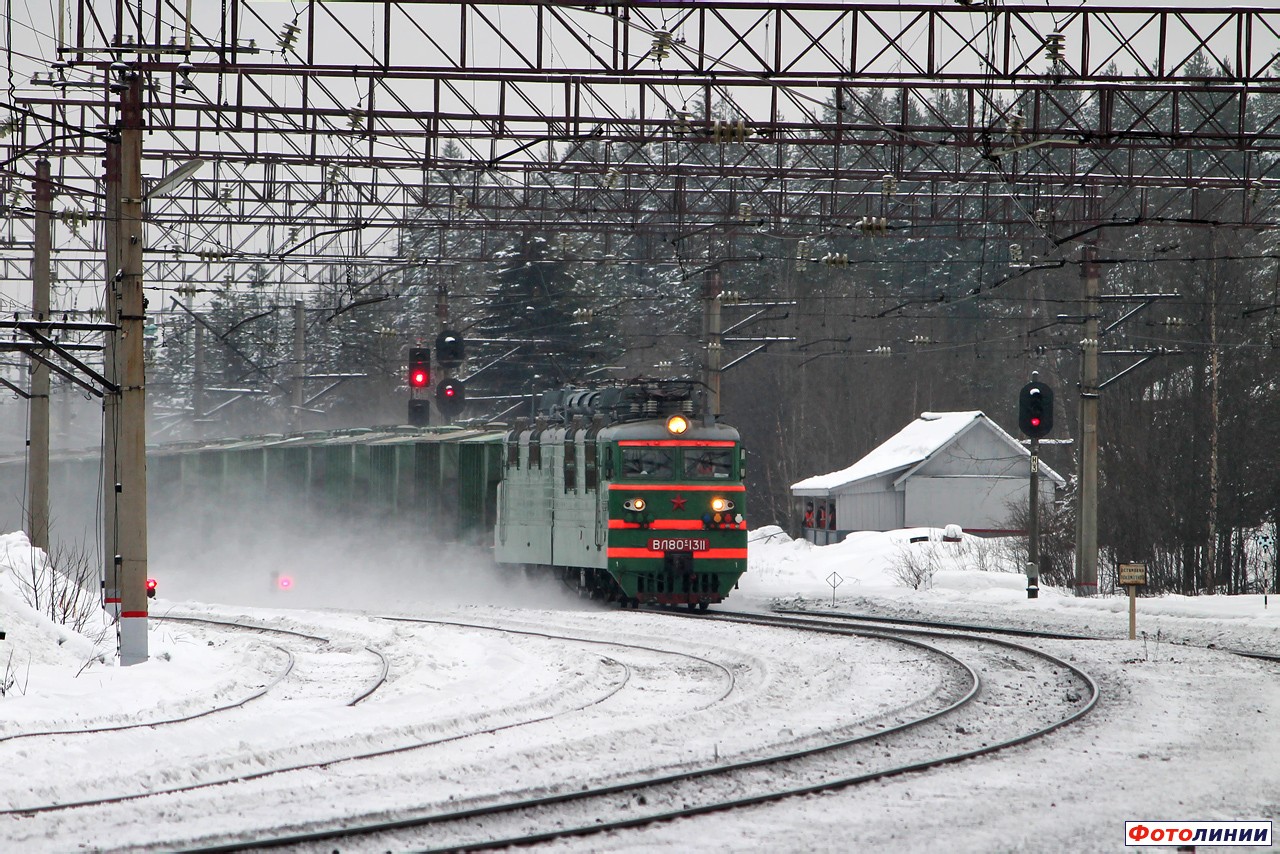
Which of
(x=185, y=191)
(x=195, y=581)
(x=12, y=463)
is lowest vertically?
(x=195, y=581)

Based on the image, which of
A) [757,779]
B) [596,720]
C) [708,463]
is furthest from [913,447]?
[757,779]

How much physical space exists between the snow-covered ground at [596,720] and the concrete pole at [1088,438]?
273cm

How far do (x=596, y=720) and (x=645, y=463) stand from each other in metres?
10.2

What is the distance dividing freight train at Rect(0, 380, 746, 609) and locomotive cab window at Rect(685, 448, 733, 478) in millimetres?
15

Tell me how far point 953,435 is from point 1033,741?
38.0m

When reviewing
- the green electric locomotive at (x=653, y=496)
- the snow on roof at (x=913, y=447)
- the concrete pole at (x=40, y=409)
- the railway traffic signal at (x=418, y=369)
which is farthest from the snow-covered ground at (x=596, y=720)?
the snow on roof at (x=913, y=447)

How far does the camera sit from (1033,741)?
10891 mm

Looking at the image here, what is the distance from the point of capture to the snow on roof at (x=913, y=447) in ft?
159

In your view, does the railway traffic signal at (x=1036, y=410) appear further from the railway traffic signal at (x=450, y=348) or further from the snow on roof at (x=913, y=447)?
the snow on roof at (x=913, y=447)

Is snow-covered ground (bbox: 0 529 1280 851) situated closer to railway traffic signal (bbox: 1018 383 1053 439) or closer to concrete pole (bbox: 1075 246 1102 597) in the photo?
concrete pole (bbox: 1075 246 1102 597)

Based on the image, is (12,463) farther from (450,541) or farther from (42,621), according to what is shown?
(42,621)

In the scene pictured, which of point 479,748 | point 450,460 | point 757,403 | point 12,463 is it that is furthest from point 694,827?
point 757,403

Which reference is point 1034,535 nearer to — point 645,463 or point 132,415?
point 645,463

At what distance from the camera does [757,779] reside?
939cm
